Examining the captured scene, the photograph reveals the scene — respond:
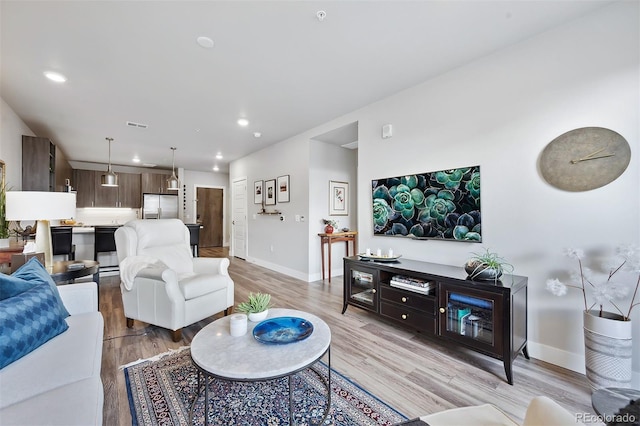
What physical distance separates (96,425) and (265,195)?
4728 mm

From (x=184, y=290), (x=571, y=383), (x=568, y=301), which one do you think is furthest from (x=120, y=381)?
(x=568, y=301)

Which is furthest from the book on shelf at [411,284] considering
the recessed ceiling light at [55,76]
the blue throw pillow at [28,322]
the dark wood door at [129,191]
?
the dark wood door at [129,191]

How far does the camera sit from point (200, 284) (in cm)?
252

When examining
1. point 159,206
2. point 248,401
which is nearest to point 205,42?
point 248,401

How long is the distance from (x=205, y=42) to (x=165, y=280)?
2018 millimetres

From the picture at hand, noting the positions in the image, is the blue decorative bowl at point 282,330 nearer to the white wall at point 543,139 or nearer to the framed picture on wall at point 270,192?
the white wall at point 543,139

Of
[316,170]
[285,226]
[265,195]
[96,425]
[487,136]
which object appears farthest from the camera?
[265,195]

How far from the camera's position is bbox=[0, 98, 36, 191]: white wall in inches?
121

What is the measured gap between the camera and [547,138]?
2.04 m

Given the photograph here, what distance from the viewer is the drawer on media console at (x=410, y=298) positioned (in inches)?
88.0

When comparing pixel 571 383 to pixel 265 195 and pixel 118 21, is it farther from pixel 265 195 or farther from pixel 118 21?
pixel 265 195

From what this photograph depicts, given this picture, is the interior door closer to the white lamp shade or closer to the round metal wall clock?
the white lamp shade

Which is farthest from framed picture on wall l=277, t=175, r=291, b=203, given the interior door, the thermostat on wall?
the thermostat on wall

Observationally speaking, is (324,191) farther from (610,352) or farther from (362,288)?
(610,352)
